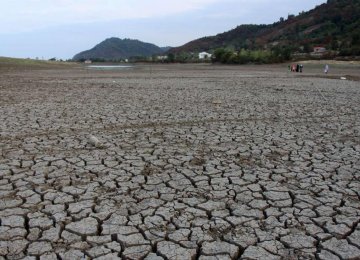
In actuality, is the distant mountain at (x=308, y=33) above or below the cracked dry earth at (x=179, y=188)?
above

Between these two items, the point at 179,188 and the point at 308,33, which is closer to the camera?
the point at 179,188

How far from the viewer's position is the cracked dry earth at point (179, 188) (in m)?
2.99

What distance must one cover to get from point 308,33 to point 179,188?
106 meters

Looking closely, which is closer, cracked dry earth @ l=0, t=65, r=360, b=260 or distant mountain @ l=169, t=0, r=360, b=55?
cracked dry earth @ l=0, t=65, r=360, b=260

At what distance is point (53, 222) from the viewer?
131 inches

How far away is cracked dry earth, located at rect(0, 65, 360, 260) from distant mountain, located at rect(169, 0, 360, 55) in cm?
5292

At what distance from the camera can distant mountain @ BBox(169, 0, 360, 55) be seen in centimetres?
7519

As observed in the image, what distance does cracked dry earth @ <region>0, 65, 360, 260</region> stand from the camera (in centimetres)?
299

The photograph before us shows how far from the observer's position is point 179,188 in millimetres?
4207

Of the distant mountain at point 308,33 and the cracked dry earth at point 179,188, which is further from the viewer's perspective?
the distant mountain at point 308,33

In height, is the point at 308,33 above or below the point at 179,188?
above

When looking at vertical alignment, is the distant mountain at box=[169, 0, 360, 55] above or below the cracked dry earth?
above

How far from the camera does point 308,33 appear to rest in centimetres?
10069

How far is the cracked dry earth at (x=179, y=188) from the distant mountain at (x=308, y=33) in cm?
5292
